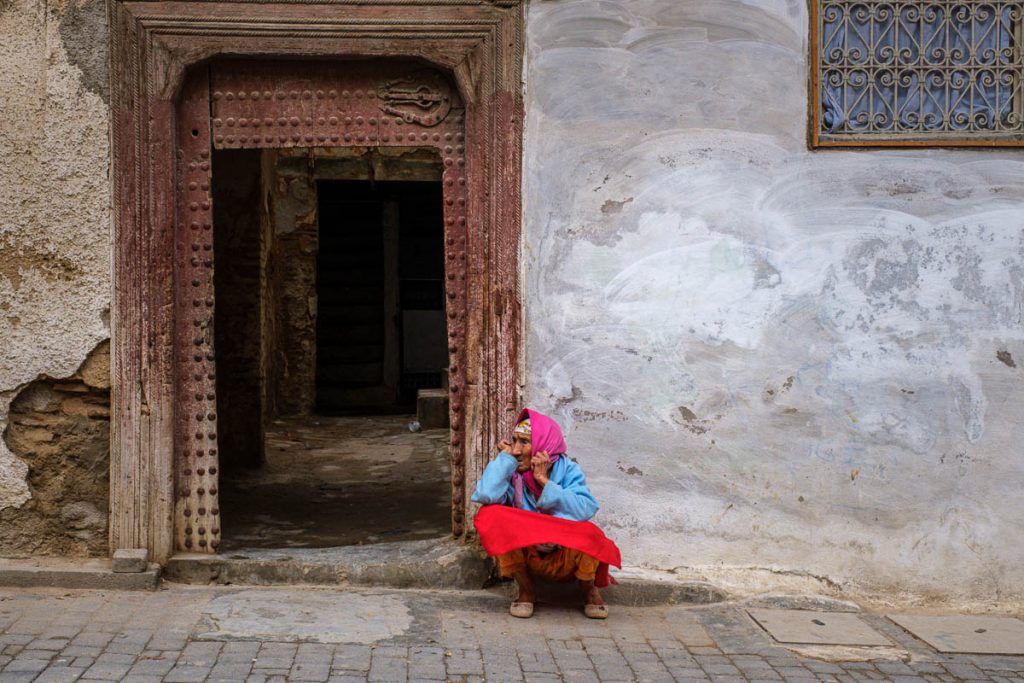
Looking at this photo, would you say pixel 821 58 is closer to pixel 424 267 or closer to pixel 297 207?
pixel 297 207

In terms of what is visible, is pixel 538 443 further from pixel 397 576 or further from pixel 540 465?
pixel 397 576

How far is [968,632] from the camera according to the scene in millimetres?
4496

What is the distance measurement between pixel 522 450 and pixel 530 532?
0.34 meters

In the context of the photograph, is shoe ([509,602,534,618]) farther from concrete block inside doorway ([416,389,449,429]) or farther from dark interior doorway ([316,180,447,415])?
dark interior doorway ([316,180,447,415])

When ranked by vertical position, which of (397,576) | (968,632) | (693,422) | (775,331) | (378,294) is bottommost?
(968,632)

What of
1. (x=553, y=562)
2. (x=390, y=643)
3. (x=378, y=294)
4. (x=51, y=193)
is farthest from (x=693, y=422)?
(x=378, y=294)

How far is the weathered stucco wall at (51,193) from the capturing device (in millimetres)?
4684

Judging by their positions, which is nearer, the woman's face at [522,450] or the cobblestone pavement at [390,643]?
the cobblestone pavement at [390,643]

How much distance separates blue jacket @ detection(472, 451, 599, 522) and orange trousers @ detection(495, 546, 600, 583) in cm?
17

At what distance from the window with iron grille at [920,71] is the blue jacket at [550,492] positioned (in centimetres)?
192

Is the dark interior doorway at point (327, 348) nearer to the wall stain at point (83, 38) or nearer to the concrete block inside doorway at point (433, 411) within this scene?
the concrete block inside doorway at point (433, 411)

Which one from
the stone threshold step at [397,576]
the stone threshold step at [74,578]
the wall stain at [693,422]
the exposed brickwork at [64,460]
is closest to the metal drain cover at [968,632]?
the stone threshold step at [397,576]

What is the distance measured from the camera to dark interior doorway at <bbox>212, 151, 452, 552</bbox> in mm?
6562

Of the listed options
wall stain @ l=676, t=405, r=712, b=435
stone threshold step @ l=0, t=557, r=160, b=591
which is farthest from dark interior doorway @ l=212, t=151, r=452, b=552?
wall stain @ l=676, t=405, r=712, b=435
